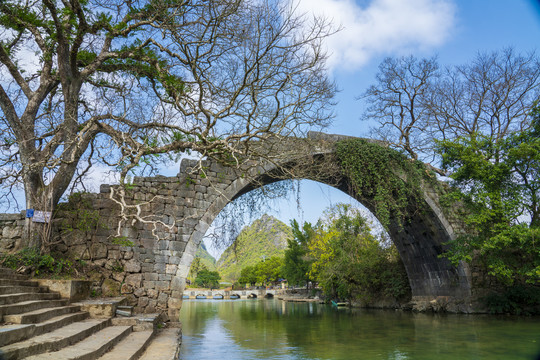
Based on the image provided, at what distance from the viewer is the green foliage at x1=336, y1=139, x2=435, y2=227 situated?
12.2 m

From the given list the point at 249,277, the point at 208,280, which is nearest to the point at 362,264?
the point at 249,277

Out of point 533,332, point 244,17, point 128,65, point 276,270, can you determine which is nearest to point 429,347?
point 533,332

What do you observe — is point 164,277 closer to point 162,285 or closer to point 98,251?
point 162,285

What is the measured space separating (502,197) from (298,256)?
25526 mm

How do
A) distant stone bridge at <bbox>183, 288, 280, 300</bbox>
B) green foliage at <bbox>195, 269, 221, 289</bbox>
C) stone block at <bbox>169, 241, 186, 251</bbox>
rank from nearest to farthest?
stone block at <bbox>169, 241, 186, 251</bbox>, distant stone bridge at <bbox>183, 288, 280, 300</bbox>, green foliage at <bbox>195, 269, 221, 289</bbox>

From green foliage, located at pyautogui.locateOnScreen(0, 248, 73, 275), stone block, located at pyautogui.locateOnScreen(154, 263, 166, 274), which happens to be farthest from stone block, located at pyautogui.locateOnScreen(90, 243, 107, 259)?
stone block, located at pyautogui.locateOnScreen(154, 263, 166, 274)

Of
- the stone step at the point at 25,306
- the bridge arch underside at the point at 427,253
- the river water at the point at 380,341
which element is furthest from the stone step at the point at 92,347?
the bridge arch underside at the point at 427,253

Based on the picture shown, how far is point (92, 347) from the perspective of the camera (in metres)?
4.19

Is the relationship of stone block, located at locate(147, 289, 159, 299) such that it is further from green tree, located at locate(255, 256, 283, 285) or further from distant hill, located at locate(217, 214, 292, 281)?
green tree, located at locate(255, 256, 283, 285)

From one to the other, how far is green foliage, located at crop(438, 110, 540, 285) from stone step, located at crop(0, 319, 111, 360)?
10.3 m

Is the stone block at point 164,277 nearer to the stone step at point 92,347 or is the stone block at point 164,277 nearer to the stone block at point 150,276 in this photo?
the stone block at point 150,276

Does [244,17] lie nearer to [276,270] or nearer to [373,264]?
[373,264]

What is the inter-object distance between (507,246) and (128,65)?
11587 millimetres

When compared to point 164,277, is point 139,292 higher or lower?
lower
